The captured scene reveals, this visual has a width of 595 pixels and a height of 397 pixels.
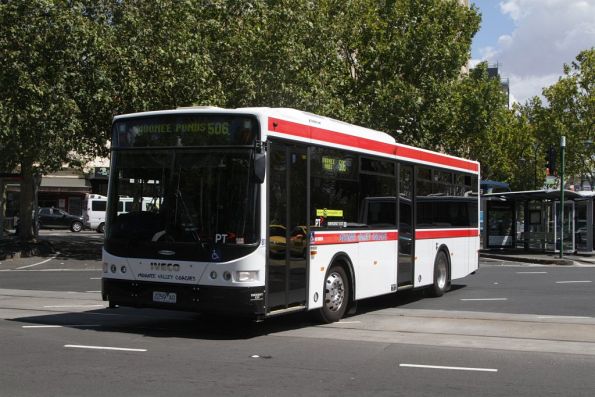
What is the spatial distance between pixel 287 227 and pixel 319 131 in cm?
189

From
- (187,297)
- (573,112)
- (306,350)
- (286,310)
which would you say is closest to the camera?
(306,350)

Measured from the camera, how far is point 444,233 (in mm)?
16422

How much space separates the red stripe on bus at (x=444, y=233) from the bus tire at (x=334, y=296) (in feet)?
10.6

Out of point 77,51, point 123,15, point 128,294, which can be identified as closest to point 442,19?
point 123,15

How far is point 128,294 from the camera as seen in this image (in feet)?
34.6

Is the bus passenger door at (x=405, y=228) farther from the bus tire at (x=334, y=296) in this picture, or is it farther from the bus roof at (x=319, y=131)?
the bus tire at (x=334, y=296)

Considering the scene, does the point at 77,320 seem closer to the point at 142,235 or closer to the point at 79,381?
the point at 142,235

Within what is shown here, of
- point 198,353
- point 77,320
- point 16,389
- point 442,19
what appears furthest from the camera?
point 442,19

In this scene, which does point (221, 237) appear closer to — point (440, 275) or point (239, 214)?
point (239, 214)

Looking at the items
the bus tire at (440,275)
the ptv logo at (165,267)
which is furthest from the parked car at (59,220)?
the ptv logo at (165,267)

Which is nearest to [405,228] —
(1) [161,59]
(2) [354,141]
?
(2) [354,141]

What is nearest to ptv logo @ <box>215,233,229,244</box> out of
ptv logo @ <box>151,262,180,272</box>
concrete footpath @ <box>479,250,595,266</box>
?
ptv logo @ <box>151,262,180,272</box>

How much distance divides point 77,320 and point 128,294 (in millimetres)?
1984

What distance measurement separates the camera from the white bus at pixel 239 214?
992cm
